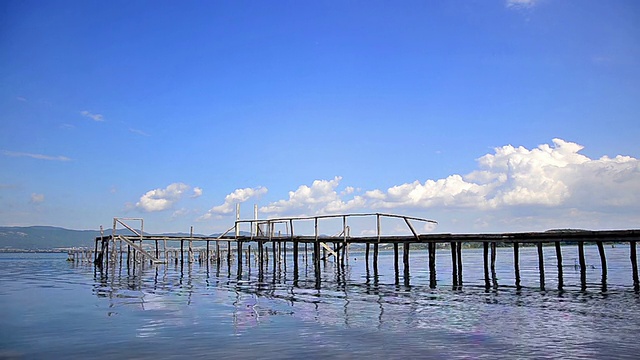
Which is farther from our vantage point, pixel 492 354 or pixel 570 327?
pixel 570 327

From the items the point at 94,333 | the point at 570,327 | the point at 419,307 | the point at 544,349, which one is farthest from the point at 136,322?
the point at 570,327

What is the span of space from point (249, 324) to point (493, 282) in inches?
825

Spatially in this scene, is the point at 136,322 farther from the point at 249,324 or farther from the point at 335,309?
the point at 335,309

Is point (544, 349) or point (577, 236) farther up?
point (577, 236)

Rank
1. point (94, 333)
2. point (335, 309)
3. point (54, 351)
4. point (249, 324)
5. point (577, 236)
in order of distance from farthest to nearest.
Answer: point (577, 236) → point (335, 309) → point (249, 324) → point (94, 333) → point (54, 351)

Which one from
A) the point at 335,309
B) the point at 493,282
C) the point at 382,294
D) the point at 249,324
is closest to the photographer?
the point at 249,324

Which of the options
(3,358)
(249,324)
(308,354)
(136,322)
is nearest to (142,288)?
(136,322)

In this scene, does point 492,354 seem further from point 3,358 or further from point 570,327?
point 3,358

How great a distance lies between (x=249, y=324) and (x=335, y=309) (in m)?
4.59

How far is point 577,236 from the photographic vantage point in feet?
92.2

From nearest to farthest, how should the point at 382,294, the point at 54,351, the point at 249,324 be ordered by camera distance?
the point at 54,351 → the point at 249,324 → the point at 382,294

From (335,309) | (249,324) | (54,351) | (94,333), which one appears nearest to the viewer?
(54,351)

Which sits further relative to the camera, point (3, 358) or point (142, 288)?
point (142, 288)

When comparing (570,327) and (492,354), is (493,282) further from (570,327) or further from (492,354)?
(492,354)
